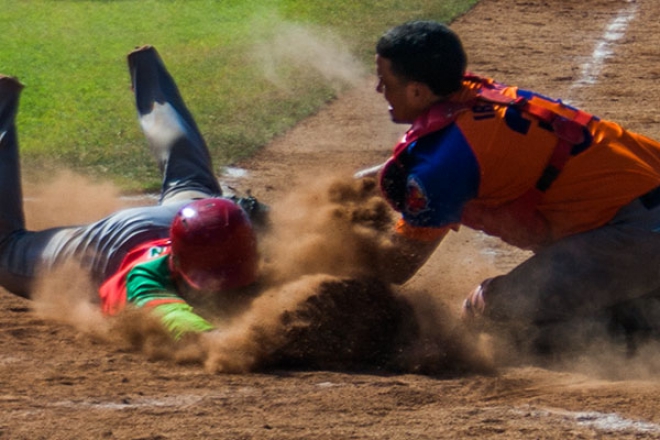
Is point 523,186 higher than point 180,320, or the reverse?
point 523,186

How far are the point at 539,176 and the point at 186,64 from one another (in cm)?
797

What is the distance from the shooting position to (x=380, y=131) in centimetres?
993

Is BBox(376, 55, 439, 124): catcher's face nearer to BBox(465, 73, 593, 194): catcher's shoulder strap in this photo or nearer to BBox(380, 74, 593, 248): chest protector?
BBox(380, 74, 593, 248): chest protector

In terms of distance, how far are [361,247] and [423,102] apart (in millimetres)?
919

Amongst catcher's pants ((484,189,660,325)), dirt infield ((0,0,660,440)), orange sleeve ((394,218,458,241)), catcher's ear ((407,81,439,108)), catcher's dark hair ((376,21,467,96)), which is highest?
catcher's dark hair ((376,21,467,96))

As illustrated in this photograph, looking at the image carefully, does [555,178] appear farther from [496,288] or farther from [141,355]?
[141,355]

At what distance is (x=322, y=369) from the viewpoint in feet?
16.5

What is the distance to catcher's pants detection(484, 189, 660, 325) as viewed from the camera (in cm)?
514

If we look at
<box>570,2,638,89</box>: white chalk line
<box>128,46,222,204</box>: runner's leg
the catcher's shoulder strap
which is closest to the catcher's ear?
the catcher's shoulder strap

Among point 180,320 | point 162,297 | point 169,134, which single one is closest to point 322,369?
point 180,320

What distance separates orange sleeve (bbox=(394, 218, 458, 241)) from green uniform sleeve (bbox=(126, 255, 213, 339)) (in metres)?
0.97

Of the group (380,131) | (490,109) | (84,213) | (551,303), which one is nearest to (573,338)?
(551,303)

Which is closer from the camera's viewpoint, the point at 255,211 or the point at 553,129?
the point at 553,129

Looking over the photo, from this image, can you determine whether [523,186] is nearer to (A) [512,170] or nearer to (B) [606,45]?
(A) [512,170]
